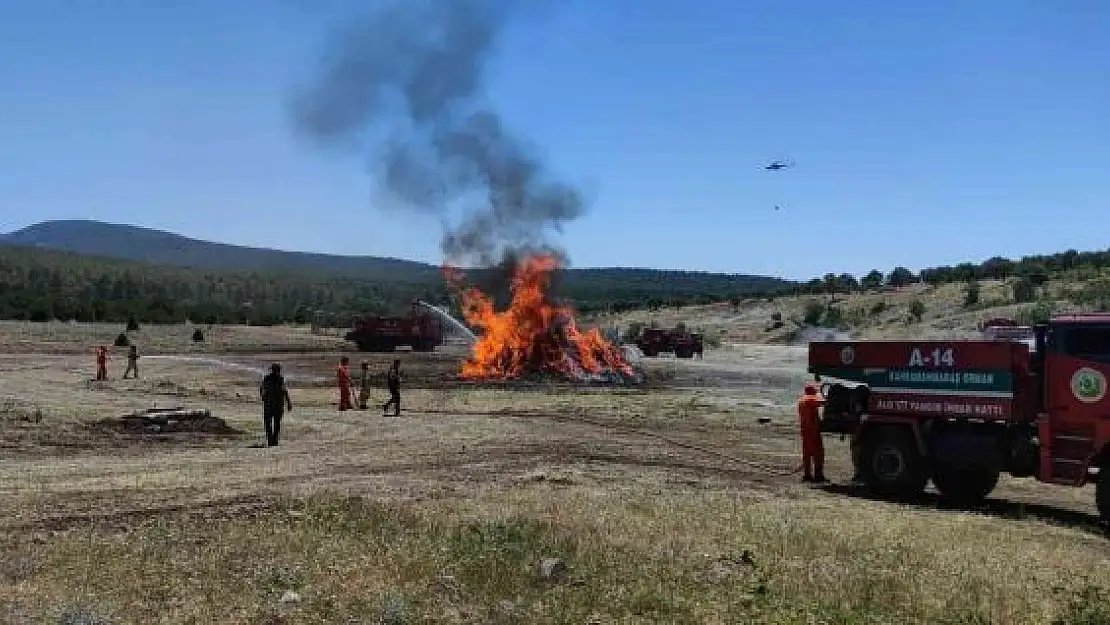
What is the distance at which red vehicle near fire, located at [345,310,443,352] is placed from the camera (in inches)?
2635

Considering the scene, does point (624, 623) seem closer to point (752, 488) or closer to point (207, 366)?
point (752, 488)

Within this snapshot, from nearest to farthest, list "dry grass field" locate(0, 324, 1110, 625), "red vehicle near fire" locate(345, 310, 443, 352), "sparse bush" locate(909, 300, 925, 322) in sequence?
"dry grass field" locate(0, 324, 1110, 625), "red vehicle near fire" locate(345, 310, 443, 352), "sparse bush" locate(909, 300, 925, 322)

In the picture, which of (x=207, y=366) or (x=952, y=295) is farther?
(x=952, y=295)

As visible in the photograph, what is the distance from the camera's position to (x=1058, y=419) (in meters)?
15.2

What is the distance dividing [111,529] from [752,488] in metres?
9.39

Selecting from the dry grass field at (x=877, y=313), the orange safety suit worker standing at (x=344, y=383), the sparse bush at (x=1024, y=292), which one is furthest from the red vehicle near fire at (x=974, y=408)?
the sparse bush at (x=1024, y=292)

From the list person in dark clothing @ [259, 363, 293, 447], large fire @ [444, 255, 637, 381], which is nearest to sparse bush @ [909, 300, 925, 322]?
large fire @ [444, 255, 637, 381]

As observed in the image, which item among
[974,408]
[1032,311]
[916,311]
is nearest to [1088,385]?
[974,408]

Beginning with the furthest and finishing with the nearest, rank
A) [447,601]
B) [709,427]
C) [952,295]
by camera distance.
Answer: [952,295] < [709,427] < [447,601]

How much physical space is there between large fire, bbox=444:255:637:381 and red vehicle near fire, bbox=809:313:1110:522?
88.5 feet

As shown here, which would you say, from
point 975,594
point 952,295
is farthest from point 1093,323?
point 952,295

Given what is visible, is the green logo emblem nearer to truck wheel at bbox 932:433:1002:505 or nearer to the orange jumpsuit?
truck wheel at bbox 932:433:1002:505

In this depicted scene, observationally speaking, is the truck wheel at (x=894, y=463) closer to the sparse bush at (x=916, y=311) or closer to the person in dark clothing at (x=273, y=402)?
Result: the person in dark clothing at (x=273, y=402)

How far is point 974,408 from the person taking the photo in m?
16.2
